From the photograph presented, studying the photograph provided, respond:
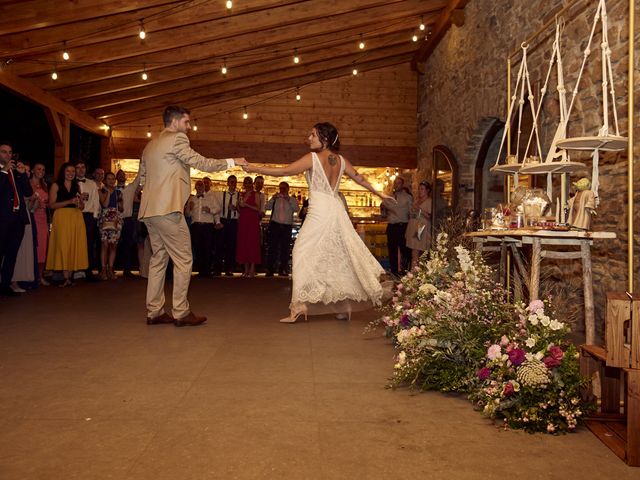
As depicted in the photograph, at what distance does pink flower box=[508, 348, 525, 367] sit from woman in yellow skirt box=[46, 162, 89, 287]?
6.36m

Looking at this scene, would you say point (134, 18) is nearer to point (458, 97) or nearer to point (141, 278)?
point (141, 278)

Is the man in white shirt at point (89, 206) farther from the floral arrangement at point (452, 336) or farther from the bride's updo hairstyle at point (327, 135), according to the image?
the floral arrangement at point (452, 336)

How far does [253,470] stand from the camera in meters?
1.89

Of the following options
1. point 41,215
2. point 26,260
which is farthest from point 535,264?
point 41,215

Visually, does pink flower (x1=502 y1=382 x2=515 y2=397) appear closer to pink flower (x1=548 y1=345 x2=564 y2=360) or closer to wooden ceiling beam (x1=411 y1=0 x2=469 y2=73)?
pink flower (x1=548 y1=345 x2=564 y2=360)

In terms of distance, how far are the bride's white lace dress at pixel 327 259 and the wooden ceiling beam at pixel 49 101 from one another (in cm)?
526

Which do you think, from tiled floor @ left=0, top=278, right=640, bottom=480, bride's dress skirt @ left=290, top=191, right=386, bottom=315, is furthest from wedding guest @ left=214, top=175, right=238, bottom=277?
tiled floor @ left=0, top=278, right=640, bottom=480

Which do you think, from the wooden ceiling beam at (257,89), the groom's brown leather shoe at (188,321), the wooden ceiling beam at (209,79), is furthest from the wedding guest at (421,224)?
the groom's brown leather shoe at (188,321)

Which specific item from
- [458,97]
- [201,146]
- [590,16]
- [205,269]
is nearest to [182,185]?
[590,16]

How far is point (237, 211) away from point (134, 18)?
3.50m

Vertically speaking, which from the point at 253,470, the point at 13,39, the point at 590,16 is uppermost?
the point at 13,39

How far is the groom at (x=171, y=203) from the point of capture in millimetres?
4543

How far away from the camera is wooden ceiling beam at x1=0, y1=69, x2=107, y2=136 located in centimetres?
808

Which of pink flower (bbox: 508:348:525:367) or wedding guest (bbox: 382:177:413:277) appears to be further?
wedding guest (bbox: 382:177:413:277)
